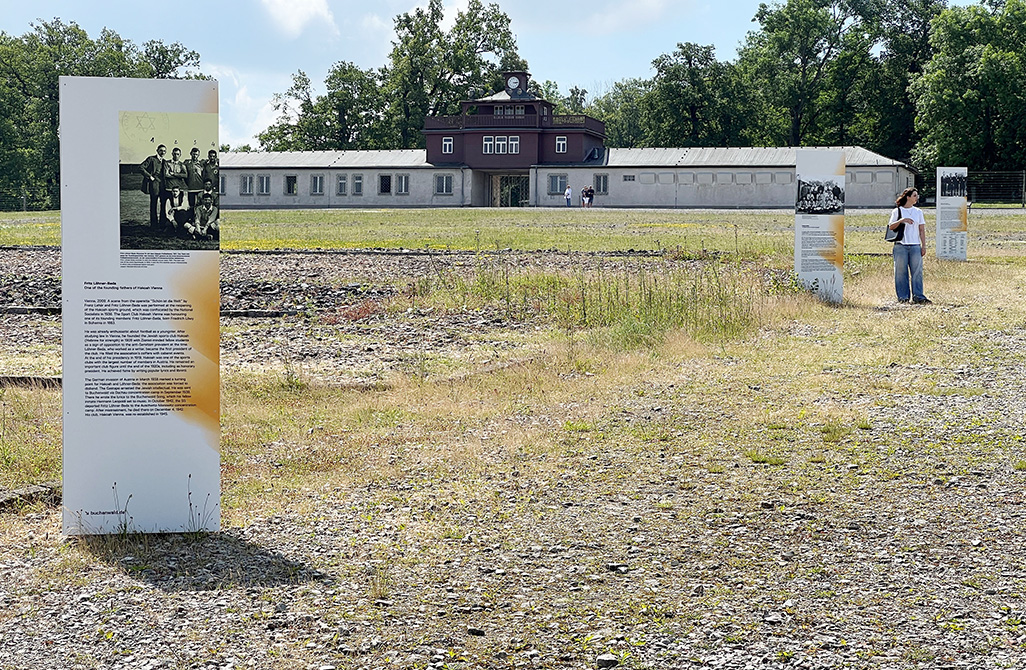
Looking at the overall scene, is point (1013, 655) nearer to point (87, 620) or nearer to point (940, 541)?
point (940, 541)

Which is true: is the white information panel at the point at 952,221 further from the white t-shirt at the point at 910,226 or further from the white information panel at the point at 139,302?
the white information panel at the point at 139,302

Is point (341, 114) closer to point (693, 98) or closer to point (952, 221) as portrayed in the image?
point (693, 98)

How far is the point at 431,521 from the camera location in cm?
655

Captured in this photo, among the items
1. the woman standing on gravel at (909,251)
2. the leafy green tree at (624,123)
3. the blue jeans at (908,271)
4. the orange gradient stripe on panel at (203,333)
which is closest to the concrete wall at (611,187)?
the leafy green tree at (624,123)

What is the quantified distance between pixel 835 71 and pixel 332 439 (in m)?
86.1

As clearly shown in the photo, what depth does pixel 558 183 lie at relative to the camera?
267ft

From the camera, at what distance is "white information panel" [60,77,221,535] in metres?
5.70

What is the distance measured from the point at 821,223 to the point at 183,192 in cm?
1409

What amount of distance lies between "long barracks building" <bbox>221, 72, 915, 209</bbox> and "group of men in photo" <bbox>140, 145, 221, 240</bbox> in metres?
71.6

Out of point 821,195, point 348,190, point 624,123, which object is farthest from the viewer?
point 624,123

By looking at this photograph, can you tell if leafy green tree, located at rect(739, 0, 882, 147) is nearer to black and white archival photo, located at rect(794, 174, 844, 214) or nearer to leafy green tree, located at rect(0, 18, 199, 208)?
leafy green tree, located at rect(0, 18, 199, 208)

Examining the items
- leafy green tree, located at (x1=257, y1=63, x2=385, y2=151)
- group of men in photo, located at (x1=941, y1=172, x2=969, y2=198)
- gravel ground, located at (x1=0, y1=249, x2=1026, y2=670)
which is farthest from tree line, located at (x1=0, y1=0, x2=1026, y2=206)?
gravel ground, located at (x1=0, y1=249, x2=1026, y2=670)

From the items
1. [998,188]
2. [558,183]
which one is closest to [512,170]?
[558,183]

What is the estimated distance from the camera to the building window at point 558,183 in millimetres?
81375
